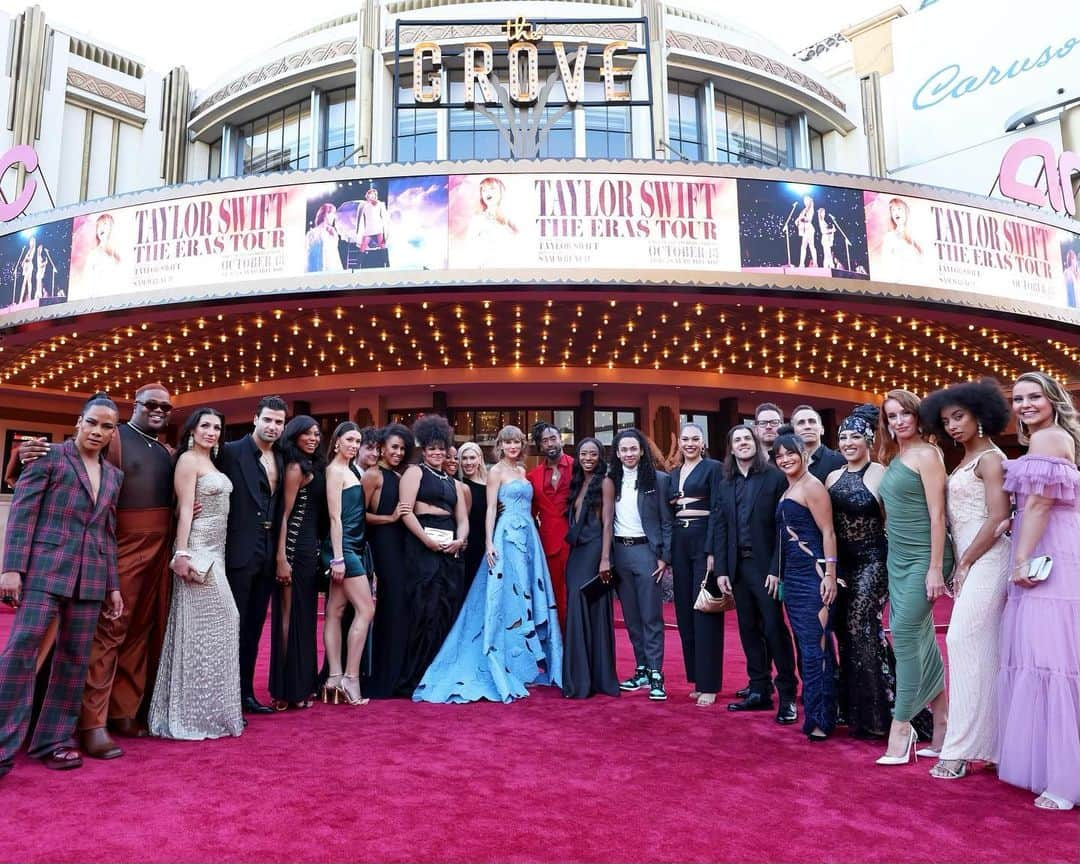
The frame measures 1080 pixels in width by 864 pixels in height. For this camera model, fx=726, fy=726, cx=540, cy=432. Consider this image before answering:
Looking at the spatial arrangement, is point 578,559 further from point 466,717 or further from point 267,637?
point 267,637

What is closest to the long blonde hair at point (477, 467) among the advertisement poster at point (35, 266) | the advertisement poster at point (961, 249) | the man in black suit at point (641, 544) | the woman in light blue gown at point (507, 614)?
the woman in light blue gown at point (507, 614)

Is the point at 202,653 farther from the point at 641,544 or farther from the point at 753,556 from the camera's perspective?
the point at 753,556

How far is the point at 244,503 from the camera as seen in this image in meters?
4.16

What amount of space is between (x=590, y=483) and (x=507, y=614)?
3.51 ft

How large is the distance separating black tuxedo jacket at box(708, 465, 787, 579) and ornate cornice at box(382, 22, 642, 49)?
57.6 feet

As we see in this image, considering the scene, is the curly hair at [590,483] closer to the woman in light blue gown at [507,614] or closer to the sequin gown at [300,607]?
the woman in light blue gown at [507,614]

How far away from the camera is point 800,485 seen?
155 inches

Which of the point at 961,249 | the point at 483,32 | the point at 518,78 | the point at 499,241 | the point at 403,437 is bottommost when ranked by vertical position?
the point at 403,437

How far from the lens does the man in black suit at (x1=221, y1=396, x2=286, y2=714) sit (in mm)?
4137

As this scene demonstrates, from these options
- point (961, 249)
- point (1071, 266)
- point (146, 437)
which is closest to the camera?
point (146, 437)

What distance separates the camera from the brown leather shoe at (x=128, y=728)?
12.3 ft

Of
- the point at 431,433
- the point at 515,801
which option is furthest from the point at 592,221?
the point at 515,801

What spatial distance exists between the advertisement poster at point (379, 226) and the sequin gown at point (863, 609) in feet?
25.2

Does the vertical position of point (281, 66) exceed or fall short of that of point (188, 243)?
it exceeds it
